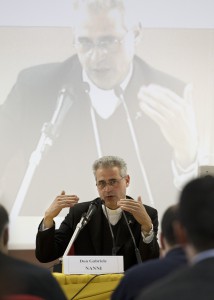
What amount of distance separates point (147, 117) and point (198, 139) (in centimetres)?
41

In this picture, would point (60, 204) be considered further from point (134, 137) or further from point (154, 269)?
point (154, 269)

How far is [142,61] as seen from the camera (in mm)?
4625

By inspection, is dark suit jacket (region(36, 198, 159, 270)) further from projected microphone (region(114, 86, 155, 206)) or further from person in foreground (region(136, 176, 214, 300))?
person in foreground (region(136, 176, 214, 300))

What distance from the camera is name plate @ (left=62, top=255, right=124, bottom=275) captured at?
2.74 m

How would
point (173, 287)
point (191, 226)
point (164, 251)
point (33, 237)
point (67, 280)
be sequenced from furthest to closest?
point (33, 237) → point (67, 280) → point (164, 251) → point (191, 226) → point (173, 287)

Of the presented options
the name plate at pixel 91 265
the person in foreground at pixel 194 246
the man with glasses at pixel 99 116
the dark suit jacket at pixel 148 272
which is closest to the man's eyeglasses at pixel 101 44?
the man with glasses at pixel 99 116

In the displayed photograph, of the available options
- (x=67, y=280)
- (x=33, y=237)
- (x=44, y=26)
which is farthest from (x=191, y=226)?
(x=44, y=26)

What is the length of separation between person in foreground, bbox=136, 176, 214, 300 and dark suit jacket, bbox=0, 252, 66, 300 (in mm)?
293

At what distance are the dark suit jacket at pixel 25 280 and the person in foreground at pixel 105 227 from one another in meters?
1.51

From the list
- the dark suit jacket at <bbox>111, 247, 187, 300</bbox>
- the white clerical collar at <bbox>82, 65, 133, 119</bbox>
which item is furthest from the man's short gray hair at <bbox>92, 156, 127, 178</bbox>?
the dark suit jacket at <bbox>111, 247, 187, 300</bbox>

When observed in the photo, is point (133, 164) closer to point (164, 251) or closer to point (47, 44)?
point (47, 44)

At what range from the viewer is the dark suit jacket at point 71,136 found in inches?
177

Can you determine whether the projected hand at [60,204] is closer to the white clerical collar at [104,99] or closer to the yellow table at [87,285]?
the yellow table at [87,285]

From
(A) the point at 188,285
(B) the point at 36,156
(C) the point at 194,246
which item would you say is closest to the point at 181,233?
(C) the point at 194,246
